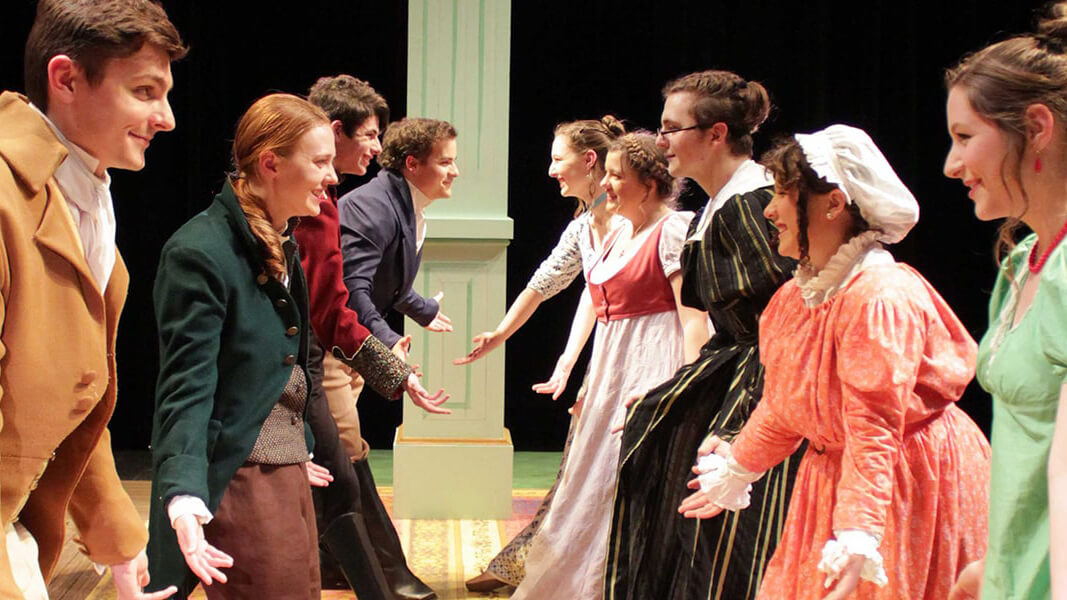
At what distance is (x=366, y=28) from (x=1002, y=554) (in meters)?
4.96

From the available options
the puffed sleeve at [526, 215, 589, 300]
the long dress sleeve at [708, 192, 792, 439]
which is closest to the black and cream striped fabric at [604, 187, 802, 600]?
the long dress sleeve at [708, 192, 792, 439]

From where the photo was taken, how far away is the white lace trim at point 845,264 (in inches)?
77.2

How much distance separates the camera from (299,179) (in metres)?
2.22

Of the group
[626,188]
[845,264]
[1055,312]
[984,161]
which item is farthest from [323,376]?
[1055,312]

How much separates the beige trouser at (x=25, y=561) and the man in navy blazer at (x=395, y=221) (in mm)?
1783

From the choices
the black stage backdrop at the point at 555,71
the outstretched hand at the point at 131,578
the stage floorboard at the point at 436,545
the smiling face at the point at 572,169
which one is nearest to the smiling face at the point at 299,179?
the outstretched hand at the point at 131,578

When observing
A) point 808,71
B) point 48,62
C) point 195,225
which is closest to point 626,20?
point 808,71

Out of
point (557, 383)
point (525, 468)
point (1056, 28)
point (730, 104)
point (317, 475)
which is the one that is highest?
point (1056, 28)

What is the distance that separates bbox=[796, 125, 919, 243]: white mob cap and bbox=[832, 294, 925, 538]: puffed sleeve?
0.17 meters

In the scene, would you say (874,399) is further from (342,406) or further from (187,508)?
(342,406)

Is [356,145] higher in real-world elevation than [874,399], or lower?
higher

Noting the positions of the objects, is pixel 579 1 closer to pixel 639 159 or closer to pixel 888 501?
pixel 639 159

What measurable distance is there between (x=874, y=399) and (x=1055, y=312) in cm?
51

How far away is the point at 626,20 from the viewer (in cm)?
593
